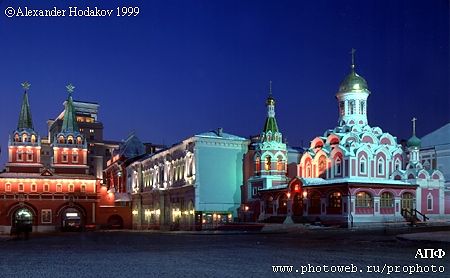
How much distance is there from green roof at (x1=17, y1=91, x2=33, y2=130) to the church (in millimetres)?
31546

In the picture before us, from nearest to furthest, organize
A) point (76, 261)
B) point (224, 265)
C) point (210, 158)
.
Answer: point (224, 265) < point (76, 261) < point (210, 158)

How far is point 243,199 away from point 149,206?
1728cm

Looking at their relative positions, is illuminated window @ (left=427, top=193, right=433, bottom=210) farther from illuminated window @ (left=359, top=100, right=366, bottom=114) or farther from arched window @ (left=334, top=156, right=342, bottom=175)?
illuminated window @ (left=359, top=100, right=366, bottom=114)

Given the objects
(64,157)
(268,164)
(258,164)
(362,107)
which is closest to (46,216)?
(64,157)

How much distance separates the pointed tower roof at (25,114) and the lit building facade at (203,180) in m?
20.3

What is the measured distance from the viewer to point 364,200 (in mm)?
46125

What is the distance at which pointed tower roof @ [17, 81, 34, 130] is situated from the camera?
241 feet

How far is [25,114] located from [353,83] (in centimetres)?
4260

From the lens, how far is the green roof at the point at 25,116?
7338cm

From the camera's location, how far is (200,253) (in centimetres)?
1969

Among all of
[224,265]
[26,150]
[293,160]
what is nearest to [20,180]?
[26,150]

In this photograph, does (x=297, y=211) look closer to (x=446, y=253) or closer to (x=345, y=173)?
(x=345, y=173)

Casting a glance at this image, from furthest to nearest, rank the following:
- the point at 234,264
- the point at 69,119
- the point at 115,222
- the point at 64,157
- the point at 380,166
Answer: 1. the point at 69,119
2. the point at 115,222
3. the point at 64,157
4. the point at 380,166
5. the point at 234,264

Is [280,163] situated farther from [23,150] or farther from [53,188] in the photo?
[23,150]
